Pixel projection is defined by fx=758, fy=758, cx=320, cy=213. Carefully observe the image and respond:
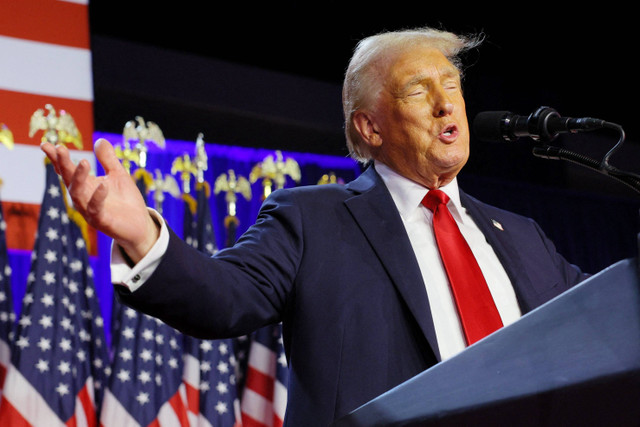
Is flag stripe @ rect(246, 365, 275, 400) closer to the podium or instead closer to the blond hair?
the blond hair

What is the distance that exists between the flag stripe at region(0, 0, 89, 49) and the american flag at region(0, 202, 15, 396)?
108cm

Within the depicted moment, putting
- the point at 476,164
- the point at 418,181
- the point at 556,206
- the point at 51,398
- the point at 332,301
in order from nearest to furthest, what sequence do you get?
the point at 332,301, the point at 418,181, the point at 51,398, the point at 476,164, the point at 556,206

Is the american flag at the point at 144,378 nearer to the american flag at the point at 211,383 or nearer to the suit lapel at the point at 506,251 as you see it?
the american flag at the point at 211,383

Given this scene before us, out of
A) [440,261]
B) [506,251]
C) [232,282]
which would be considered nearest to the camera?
[232,282]

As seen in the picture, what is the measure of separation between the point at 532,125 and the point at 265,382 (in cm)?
281

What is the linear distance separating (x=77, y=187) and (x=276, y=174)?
344cm

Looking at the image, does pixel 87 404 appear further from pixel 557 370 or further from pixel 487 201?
pixel 487 201

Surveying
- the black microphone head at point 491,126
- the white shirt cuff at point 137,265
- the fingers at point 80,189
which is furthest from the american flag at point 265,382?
the fingers at point 80,189

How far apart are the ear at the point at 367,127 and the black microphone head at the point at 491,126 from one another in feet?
1.38

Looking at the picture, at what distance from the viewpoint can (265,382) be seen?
153 inches

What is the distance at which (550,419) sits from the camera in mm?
698

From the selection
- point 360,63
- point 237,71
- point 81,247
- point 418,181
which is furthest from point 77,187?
point 237,71

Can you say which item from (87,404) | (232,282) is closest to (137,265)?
(232,282)

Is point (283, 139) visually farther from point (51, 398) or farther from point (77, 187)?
point (77, 187)
